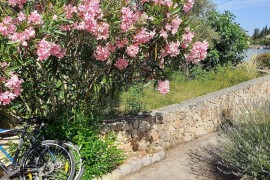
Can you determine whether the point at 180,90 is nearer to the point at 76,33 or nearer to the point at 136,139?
the point at 136,139

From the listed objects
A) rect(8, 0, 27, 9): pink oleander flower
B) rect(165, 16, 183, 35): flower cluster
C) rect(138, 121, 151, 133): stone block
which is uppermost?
rect(8, 0, 27, 9): pink oleander flower

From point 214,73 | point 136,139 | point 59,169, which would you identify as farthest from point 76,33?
point 214,73

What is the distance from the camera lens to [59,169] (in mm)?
4809

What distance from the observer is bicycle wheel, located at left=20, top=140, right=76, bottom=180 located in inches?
183

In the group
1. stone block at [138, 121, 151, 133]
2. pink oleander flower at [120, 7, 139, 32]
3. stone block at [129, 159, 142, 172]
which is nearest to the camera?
pink oleander flower at [120, 7, 139, 32]

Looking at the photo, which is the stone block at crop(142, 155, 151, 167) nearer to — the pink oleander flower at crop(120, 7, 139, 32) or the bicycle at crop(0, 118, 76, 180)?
the bicycle at crop(0, 118, 76, 180)

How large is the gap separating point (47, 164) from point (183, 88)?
20.9 ft

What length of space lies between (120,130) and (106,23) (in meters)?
2.34

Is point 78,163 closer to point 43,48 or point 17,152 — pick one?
point 17,152

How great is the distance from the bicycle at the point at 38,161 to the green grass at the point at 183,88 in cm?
196

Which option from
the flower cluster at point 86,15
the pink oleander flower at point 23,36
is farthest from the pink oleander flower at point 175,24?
the pink oleander flower at point 23,36

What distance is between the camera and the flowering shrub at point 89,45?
3.85 meters

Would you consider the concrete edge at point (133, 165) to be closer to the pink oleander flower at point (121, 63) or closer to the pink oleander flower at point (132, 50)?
the pink oleander flower at point (121, 63)

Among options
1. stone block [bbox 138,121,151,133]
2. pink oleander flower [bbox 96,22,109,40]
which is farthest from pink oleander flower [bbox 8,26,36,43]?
stone block [bbox 138,121,151,133]
